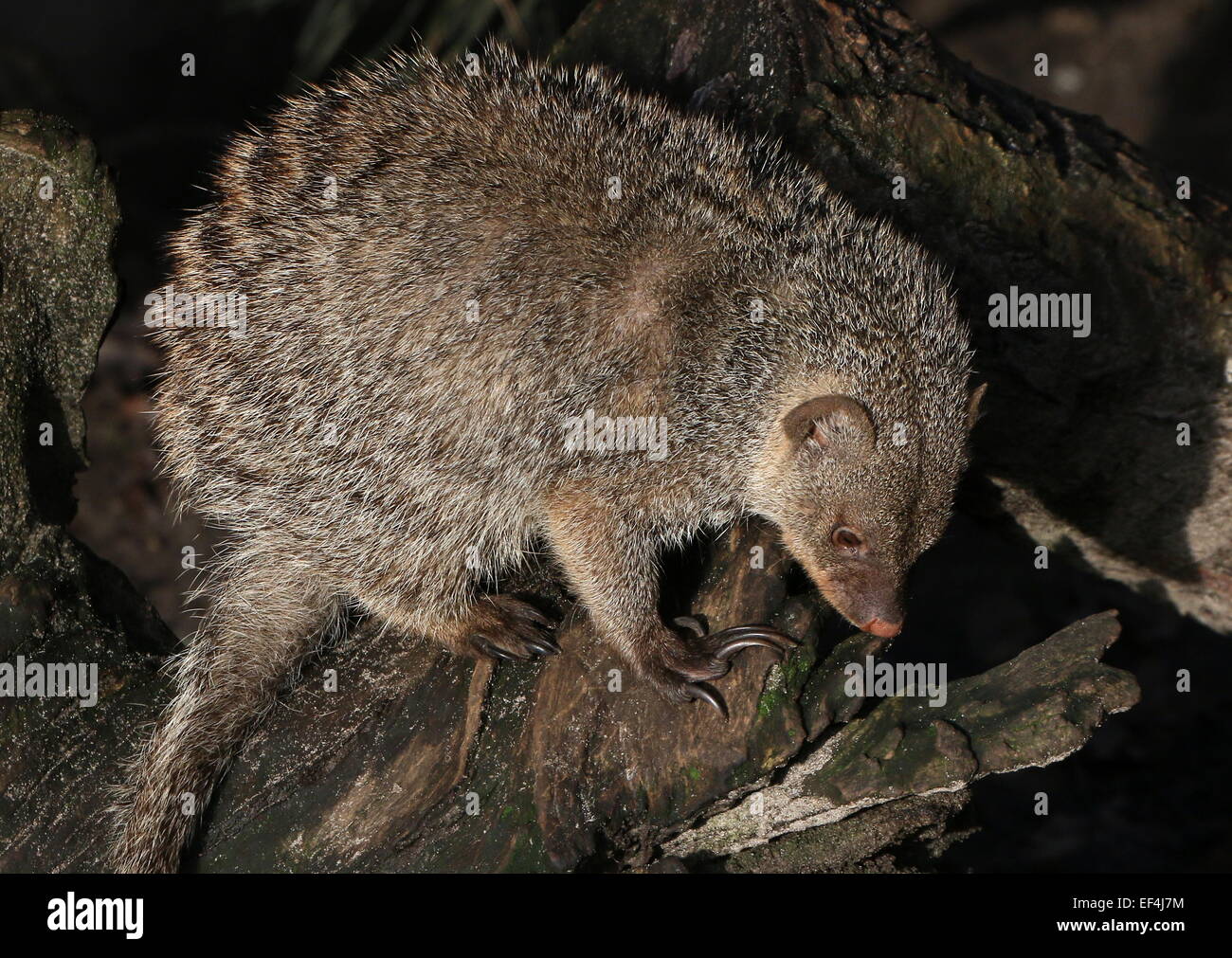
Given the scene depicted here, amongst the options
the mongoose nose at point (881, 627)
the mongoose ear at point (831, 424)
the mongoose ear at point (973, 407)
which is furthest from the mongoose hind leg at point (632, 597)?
the mongoose ear at point (973, 407)

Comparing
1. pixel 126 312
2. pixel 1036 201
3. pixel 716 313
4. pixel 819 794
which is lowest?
pixel 819 794

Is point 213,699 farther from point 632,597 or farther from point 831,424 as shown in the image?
point 831,424

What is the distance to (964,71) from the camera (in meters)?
4.74

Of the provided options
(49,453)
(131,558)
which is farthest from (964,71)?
(131,558)

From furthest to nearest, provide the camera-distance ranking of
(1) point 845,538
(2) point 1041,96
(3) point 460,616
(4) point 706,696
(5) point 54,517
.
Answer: (2) point 1041,96
(5) point 54,517
(3) point 460,616
(1) point 845,538
(4) point 706,696

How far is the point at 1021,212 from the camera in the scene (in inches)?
175

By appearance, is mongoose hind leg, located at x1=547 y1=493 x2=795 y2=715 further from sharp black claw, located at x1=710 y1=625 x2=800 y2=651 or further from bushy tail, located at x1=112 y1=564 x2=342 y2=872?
bushy tail, located at x1=112 y1=564 x2=342 y2=872

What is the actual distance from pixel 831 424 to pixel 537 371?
3.38 feet

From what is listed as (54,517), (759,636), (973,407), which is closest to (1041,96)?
(973,407)

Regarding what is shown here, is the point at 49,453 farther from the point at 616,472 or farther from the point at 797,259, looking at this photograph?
the point at 797,259

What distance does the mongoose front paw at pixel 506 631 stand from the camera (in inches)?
158

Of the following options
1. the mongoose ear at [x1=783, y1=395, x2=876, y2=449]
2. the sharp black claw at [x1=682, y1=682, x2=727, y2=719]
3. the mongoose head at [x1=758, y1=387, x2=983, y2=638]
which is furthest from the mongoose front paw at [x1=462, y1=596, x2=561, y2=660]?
the mongoose ear at [x1=783, y1=395, x2=876, y2=449]

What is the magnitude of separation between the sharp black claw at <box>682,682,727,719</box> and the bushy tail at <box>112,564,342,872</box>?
1.51 meters

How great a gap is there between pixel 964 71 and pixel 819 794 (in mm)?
3108
